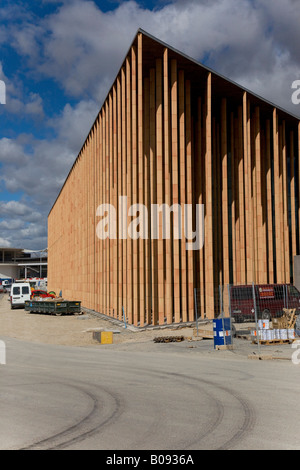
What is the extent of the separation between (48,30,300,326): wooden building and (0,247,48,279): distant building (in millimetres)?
90331

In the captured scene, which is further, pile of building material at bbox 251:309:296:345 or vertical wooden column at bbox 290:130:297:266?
vertical wooden column at bbox 290:130:297:266

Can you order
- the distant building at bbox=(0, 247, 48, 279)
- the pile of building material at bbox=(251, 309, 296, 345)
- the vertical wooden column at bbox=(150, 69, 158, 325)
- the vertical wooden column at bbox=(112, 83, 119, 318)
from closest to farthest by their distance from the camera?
the pile of building material at bbox=(251, 309, 296, 345) → the vertical wooden column at bbox=(150, 69, 158, 325) → the vertical wooden column at bbox=(112, 83, 119, 318) → the distant building at bbox=(0, 247, 48, 279)

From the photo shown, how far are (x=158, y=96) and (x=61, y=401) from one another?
2223cm

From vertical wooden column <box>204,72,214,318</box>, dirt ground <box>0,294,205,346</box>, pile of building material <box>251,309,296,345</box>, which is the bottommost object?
dirt ground <box>0,294,205,346</box>

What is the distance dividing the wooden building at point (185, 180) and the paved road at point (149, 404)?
12505 mm

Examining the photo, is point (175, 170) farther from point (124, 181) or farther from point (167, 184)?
point (124, 181)

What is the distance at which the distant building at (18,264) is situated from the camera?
12838 centimetres

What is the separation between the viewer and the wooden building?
27.1 m

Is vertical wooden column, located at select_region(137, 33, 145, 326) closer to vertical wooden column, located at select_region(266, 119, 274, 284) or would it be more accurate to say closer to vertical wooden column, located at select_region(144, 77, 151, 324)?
vertical wooden column, located at select_region(144, 77, 151, 324)

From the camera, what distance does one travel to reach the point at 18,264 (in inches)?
5271

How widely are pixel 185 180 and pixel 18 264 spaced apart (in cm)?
11378

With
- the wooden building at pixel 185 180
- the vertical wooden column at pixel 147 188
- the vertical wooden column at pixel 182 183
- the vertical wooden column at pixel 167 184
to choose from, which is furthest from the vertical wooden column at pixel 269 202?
the vertical wooden column at pixel 147 188

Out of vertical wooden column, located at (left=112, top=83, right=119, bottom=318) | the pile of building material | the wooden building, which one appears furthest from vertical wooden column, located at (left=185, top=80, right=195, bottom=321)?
the pile of building material
